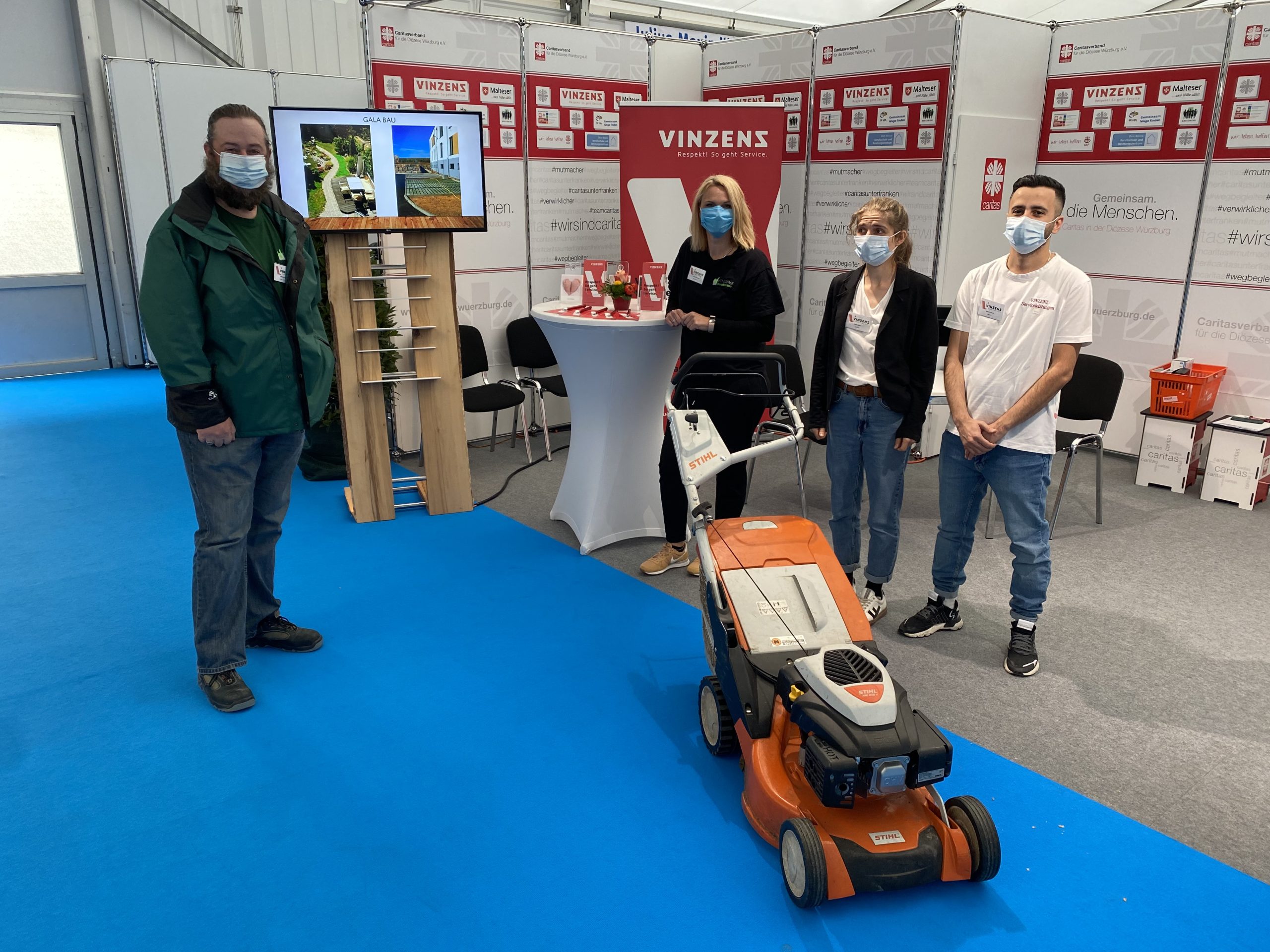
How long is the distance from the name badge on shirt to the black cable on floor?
292cm

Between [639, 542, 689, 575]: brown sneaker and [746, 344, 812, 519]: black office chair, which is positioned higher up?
[746, 344, 812, 519]: black office chair

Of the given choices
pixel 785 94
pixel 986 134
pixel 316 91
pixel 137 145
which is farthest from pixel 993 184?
pixel 137 145

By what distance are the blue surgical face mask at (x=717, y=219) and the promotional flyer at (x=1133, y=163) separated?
339 centimetres

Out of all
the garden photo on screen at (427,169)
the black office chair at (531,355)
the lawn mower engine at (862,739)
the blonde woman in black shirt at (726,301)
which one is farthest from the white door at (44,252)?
the lawn mower engine at (862,739)

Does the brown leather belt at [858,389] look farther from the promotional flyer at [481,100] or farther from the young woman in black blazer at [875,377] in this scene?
the promotional flyer at [481,100]

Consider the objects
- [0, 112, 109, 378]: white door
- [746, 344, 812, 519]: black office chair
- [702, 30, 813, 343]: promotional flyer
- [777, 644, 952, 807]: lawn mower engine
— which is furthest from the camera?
[0, 112, 109, 378]: white door

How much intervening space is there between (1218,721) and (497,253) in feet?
15.4

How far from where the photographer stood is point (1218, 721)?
9.91ft

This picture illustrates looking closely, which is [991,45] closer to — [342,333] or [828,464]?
[828,464]

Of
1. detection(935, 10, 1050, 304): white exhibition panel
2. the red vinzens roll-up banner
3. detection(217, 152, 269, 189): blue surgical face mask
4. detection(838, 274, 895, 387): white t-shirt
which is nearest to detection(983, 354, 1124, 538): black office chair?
detection(935, 10, 1050, 304): white exhibition panel

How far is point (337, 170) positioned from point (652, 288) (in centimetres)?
162

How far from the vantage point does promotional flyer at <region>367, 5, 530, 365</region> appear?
209 inches

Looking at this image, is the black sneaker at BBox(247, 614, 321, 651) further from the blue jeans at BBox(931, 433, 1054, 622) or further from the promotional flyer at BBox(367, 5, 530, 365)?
the blue jeans at BBox(931, 433, 1054, 622)

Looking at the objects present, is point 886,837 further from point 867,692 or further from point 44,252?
point 44,252
